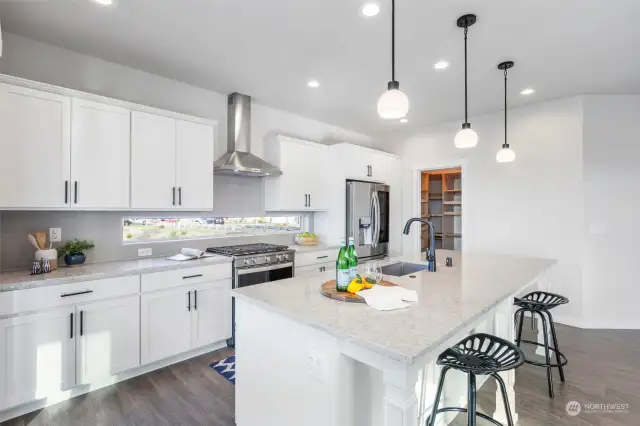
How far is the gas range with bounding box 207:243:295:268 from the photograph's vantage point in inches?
129

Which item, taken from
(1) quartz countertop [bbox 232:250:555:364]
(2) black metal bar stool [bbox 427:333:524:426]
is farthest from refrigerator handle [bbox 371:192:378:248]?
(2) black metal bar stool [bbox 427:333:524:426]

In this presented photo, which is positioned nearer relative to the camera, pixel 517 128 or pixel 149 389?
pixel 149 389

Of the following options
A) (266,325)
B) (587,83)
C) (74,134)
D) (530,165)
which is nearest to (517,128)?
(530,165)

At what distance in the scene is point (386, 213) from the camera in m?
5.07

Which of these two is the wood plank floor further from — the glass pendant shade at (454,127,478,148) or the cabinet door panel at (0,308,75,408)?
the glass pendant shade at (454,127,478,148)

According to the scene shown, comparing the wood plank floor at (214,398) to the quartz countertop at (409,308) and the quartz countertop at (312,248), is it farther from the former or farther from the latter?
the quartz countertop at (312,248)

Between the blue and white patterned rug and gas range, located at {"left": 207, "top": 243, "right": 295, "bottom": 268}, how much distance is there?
2.89 feet

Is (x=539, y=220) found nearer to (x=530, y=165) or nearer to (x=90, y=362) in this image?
(x=530, y=165)

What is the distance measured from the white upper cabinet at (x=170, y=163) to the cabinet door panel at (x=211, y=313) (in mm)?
855

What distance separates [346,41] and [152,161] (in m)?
2.03

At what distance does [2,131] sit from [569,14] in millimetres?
4068

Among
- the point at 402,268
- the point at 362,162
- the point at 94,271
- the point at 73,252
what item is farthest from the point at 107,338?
the point at 362,162

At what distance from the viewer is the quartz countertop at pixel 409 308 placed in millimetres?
1176

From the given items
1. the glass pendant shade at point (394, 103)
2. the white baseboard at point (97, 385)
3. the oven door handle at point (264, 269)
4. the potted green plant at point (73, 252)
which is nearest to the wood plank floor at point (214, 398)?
the white baseboard at point (97, 385)
